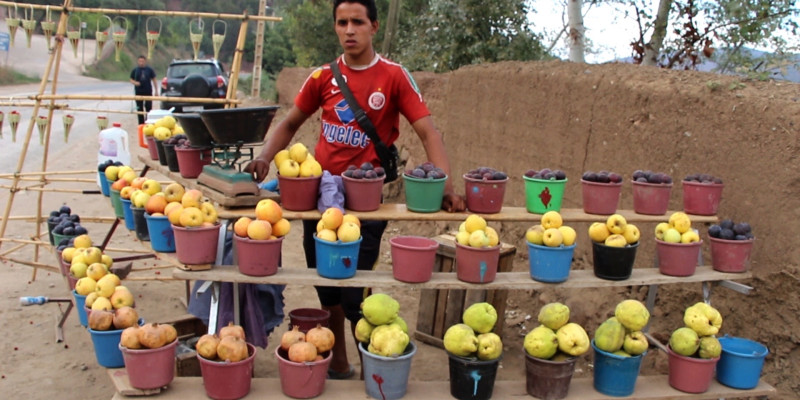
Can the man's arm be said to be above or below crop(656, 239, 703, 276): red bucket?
above

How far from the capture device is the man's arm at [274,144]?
3.43m

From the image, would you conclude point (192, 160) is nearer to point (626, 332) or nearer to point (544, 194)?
point (544, 194)

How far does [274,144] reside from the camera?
3703 mm

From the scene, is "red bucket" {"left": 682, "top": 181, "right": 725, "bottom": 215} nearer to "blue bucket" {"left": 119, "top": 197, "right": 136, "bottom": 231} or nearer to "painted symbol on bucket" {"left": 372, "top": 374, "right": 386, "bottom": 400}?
"painted symbol on bucket" {"left": 372, "top": 374, "right": 386, "bottom": 400}

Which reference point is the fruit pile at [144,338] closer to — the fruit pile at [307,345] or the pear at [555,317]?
the fruit pile at [307,345]

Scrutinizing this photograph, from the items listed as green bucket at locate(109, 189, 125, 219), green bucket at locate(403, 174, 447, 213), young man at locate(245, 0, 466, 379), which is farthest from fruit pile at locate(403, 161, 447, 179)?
green bucket at locate(109, 189, 125, 219)

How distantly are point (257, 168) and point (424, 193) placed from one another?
842 mm

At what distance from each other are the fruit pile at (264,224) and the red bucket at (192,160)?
758mm

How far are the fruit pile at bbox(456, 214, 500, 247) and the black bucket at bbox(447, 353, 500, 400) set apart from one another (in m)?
0.54

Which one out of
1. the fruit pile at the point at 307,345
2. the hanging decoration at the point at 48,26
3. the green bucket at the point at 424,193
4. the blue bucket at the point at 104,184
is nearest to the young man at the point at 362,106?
the green bucket at the point at 424,193

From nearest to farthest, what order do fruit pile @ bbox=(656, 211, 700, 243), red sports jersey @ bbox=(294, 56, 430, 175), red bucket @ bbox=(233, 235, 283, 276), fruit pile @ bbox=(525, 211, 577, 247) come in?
red bucket @ bbox=(233, 235, 283, 276)
fruit pile @ bbox=(525, 211, 577, 247)
fruit pile @ bbox=(656, 211, 700, 243)
red sports jersey @ bbox=(294, 56, 430, 175)

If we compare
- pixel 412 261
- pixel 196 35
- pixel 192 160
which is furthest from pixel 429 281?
pixel 196 35

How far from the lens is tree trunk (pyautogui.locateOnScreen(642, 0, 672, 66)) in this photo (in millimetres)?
6922

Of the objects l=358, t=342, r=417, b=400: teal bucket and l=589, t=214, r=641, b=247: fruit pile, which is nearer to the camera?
l=358, t=342, r=417, b=400: teal bucket
